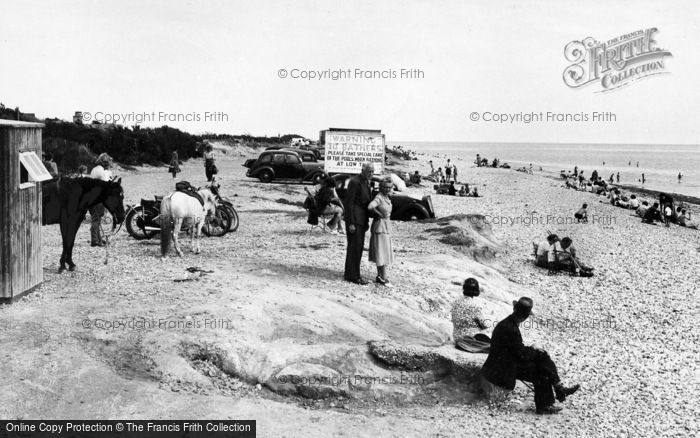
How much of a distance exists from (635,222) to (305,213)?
15.3 meters

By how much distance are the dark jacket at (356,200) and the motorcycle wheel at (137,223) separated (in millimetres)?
5021

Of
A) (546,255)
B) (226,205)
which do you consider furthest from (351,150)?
(546,255)

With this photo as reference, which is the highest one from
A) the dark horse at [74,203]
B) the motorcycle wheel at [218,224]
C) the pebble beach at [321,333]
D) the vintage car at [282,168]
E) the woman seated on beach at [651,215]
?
the vintage car at [282,168]

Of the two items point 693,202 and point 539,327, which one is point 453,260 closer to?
point 539,327

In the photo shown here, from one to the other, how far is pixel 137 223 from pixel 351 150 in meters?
6.85

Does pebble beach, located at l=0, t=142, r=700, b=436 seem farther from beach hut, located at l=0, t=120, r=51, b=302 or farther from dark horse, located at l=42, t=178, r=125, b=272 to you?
dark horse, located at l=42, t=178, r=125, b=272

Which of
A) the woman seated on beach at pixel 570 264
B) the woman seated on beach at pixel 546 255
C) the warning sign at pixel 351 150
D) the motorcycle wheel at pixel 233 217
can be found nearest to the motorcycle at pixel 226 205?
the motorcycle wheel at pixel 233 217

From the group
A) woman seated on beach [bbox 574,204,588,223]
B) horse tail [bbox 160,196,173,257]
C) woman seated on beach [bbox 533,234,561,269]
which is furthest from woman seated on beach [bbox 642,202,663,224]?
horse tail [bbox 160,196,173,257]

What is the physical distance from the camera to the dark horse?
11266 mm

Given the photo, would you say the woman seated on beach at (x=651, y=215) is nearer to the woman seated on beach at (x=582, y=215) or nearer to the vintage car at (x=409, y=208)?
the woman seated on beach at (x=582, y=215)

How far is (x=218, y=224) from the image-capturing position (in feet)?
51.2

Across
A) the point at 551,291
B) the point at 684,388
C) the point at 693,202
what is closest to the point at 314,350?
the point at 684,388

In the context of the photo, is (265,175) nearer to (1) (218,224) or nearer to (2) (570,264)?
(1) (218,224)

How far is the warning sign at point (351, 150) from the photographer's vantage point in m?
19.3
